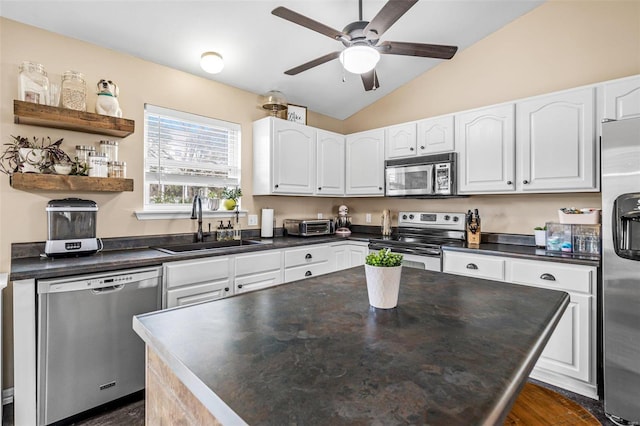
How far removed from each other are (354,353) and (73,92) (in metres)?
2.60

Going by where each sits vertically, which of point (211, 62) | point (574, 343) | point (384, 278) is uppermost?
point (211, 62)

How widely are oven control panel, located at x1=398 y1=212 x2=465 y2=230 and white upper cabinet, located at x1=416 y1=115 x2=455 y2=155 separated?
705 mm

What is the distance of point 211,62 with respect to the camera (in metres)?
2.76

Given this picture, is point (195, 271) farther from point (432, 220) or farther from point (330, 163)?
point (432, 220)

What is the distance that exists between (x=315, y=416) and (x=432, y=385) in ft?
0.86

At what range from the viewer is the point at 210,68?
278 cm

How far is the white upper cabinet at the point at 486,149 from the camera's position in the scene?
2793mm

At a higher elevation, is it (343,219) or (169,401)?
(343,219)

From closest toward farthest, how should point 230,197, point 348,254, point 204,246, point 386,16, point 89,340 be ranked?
point 386,16
point 89,340
point 204,246
point 230,197
point 348,254

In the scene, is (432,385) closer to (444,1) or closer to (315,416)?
(315,416)

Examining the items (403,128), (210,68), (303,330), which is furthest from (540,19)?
(303,330)

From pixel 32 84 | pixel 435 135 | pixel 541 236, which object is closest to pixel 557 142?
pixel 541 236

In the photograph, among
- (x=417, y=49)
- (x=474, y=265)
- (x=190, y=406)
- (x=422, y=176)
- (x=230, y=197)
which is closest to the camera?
(x=190, y=406)

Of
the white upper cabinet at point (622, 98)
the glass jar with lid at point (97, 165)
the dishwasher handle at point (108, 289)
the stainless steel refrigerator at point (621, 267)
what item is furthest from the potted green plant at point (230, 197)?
the white upper cabinet at point (622, 98)
